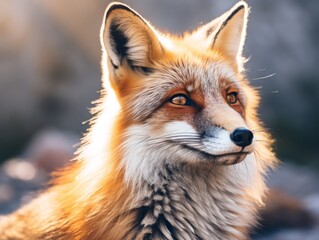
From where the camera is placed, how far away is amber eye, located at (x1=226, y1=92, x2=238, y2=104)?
453 cm

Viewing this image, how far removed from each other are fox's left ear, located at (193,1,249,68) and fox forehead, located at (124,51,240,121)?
13.4 inches

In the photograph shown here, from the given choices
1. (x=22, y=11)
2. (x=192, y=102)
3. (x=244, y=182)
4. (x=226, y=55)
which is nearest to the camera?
(x=192, y=102)

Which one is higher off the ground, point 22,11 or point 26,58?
point 22,11

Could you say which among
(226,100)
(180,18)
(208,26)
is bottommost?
(226,100)

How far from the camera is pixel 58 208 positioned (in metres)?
4.57

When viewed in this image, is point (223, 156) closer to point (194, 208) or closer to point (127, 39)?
point (194, 208)

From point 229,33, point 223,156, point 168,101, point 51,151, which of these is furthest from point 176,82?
point 51,151

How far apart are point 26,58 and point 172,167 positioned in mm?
8226

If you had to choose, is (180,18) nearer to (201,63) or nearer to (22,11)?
(22,11)

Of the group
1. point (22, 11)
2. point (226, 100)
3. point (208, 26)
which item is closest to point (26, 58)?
point (22, 11)

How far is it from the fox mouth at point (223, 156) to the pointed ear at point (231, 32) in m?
0.99

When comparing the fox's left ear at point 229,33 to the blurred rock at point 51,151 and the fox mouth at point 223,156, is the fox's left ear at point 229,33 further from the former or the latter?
the blurred rock at point 51,151

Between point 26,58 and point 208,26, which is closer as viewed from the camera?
point 208,26

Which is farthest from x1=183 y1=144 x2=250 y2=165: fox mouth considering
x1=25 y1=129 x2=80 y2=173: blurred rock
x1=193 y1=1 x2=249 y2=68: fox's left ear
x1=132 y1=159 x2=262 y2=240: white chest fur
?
x1=25 y1=129 x2=80 y2=173: blurred rock
